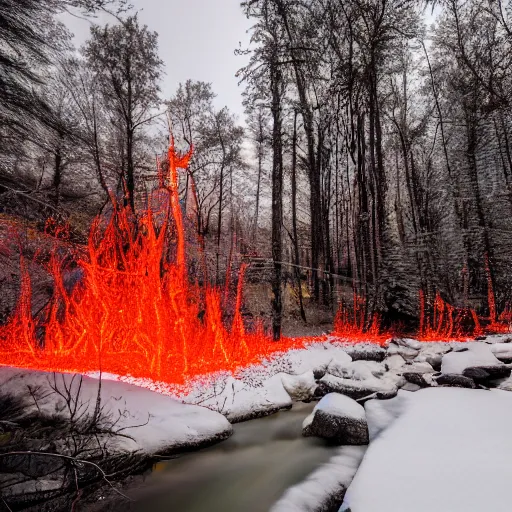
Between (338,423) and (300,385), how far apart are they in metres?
2.17

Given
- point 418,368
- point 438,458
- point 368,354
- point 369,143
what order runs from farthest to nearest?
point 369,143, point 368,354, point 418,368, point 438,458

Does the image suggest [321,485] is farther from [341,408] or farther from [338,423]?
[341,408]

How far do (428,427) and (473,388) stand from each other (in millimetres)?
2320

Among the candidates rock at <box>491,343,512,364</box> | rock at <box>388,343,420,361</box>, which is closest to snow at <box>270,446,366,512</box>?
rock at <box>388,343,420,361</box>

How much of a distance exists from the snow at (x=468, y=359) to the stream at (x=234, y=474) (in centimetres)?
380

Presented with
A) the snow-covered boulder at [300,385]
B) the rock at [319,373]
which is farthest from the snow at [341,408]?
the rock at [319,373]

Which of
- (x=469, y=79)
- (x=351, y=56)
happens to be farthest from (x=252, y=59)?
(x=469, y=79)

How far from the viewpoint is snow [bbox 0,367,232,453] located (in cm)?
413

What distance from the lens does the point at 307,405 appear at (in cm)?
644

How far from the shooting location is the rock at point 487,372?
6305 mm

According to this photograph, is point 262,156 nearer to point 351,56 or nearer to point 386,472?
point 351,56

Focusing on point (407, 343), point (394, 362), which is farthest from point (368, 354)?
point (407, 343)

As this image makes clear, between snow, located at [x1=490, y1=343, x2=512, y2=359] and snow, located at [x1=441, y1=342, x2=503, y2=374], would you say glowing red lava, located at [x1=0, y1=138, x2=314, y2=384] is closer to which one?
snow, located at [x1=441, y1=342, x2=503, y2=374]

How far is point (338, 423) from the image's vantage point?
468 centimetres
